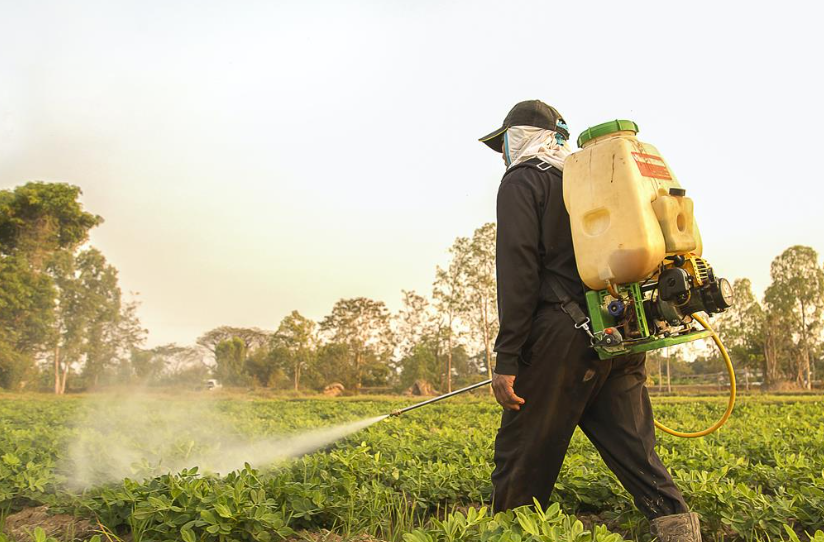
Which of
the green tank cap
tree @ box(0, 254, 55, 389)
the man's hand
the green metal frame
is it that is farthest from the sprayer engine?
tree @ box(0, 254, 55, 389)

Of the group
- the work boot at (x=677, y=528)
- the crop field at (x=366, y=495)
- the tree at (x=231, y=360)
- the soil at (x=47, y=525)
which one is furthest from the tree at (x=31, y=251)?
the work boot at (x=677, y=528)

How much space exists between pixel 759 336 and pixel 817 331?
3.46m

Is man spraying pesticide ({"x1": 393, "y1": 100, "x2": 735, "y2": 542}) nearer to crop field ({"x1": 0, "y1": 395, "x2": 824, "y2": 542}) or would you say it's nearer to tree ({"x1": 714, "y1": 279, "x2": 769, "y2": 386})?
crop field ({"x1": 0, "y1": 395, "x2": 824, "y2": 542})

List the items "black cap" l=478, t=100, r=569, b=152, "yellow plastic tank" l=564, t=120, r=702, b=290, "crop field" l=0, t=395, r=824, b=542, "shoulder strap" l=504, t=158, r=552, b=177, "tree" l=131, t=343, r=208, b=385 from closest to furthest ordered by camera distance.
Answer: "yellow plastic tank" l=564, t=120, r=702, b=290
"crop field" l=0, t=395, r=824, b=542
"shoulder strap" l=504, t=158, r=552, b=177
"black cap" l=478, t=100, r=569, b=152
"tree" l=131, t=343, r=208, b=385

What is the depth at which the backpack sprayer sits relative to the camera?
2.43m

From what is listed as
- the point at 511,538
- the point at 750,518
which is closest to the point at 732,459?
the point at 750,518

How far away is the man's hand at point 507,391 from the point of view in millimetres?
2639

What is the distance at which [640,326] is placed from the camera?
2512 millimetres

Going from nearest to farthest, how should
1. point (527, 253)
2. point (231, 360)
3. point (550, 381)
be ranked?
point (550, 381) < point (527, 253) < point (231, 360)

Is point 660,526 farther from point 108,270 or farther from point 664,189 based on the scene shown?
point 108,270

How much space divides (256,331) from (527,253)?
137 feet

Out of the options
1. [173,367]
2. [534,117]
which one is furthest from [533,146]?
[173,367]

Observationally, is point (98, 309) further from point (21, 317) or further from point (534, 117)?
point (534, 117)

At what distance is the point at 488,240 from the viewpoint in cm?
3278
